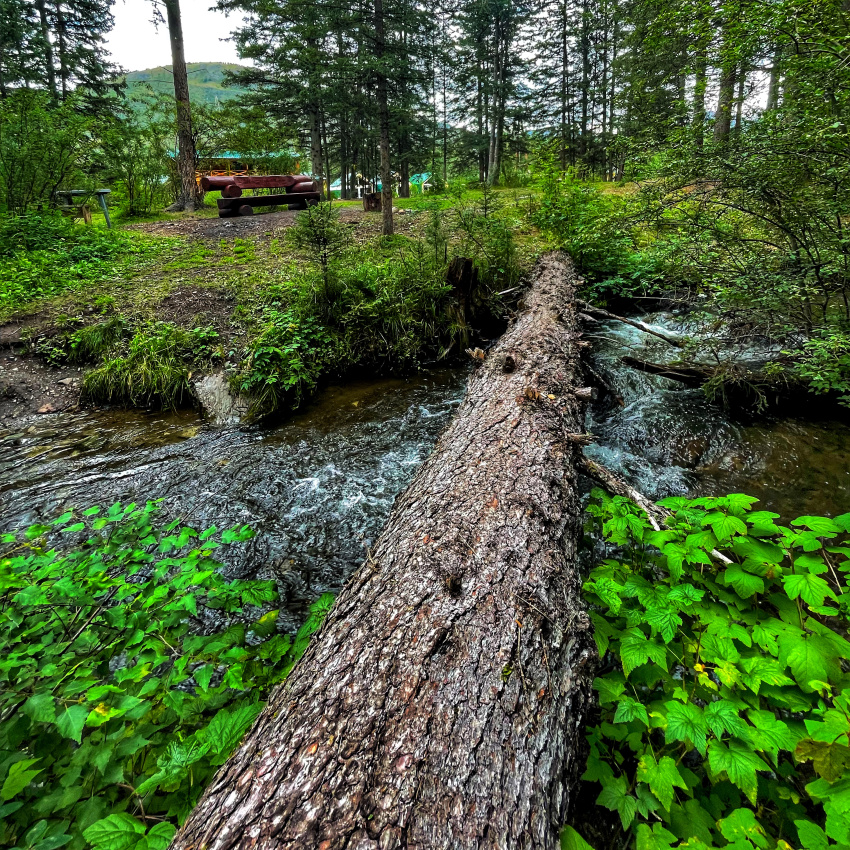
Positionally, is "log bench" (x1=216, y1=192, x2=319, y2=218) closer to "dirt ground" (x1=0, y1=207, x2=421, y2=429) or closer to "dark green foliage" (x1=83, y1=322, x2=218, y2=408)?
"dirt ground" (x1=0, y1=207, x2=421, y2=429)

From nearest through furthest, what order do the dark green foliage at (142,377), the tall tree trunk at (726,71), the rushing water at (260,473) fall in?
the rushing water at (260,473) → the tall tree trunk at (726,71) → the dark green foliage at (142,377)

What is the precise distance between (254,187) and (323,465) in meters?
13.5

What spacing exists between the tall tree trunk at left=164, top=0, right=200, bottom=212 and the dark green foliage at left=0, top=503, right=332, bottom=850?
16.1 meters

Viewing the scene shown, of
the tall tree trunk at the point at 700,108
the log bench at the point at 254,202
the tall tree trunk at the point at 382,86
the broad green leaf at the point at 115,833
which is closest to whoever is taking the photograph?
the broad green leaf at the point at 115,833

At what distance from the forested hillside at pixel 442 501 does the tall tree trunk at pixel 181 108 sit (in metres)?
2.85

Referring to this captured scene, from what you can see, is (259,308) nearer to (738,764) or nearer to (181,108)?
(738,764)

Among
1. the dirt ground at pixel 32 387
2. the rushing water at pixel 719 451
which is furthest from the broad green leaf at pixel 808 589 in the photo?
the dirt ground at pixel 32 387

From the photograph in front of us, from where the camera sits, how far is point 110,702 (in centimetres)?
141

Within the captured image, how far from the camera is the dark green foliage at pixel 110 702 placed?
1188mm

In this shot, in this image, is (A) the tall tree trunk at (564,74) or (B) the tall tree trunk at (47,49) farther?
(A) the tall tree trunk at (564,74)

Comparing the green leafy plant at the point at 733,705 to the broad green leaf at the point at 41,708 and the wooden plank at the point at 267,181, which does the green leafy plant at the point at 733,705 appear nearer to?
the broad green leaf at the point at 41,708

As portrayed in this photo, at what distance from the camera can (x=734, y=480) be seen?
12.5 ft

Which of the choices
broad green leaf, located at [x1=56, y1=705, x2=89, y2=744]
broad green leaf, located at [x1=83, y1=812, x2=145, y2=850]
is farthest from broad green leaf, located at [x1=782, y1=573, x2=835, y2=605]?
broad green leaf, located at [x1=56, y1=705, x2=89, y2=744]

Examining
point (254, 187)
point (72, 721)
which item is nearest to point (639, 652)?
point (72, 721)
